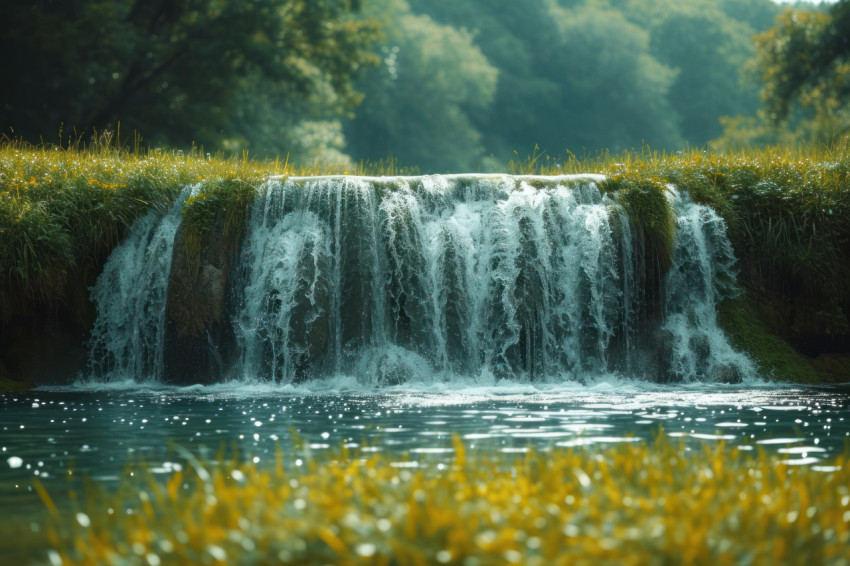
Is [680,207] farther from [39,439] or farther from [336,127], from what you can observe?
[336,127]

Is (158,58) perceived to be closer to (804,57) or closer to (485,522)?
(804,57)

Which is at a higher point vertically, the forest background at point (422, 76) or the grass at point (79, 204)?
the forest background at point (422, 76)

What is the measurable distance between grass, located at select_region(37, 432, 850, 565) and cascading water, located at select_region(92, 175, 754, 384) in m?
8.89

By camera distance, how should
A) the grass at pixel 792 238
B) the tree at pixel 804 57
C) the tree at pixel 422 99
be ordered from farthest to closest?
1. the tree at pixel 422 99
2. the tree at pixel 804 57
3. the grass at pixel 792 238

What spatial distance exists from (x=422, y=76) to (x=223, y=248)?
3807 centimetres

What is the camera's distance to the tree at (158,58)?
28.9m

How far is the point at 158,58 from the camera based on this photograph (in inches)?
1237

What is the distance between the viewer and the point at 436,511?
348cm

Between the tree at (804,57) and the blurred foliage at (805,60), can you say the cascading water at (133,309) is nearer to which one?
the blurred foliage at (805,60)

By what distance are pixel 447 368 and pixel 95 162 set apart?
→ 697cm

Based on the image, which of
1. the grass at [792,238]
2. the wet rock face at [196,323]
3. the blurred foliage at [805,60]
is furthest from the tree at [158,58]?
the grass at [792,238]

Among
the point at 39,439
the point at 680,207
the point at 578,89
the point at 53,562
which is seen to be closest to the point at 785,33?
the point at 578,89

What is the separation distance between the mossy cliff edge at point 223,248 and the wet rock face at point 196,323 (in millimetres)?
20

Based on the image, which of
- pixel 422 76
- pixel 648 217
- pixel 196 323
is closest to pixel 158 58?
pixel 196 323
